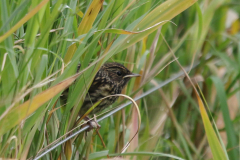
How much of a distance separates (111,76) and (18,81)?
1516mm

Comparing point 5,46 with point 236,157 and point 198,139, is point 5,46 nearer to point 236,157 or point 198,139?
point 236,157

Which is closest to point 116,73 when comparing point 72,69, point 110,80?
point 110,80

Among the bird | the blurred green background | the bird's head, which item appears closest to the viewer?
the blurred green background

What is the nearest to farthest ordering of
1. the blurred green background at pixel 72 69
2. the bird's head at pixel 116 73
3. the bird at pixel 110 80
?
the blurred green background at pixel 72 69
the bird at pixel 110 80
the bird's head at pixel 116 73

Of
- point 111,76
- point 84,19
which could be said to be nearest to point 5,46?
point 84,19

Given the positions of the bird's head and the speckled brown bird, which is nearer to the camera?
the speckled brown bird

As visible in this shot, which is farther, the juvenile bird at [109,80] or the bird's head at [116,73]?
the bird's head at [116,73]

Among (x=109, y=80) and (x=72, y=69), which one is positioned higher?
(x=72, y=69)

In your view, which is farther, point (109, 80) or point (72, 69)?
point (109, 80)

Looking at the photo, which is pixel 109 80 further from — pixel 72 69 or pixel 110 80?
pixel 72 69

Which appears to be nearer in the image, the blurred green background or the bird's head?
the blurred green background

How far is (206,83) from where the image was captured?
12.2ft

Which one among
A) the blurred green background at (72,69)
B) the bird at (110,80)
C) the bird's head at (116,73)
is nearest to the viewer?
the blurred green background at (72,69)

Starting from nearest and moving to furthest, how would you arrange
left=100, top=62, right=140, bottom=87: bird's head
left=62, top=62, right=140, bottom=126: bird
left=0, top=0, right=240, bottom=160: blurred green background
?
left=0, top=0, right=240, bottom=160: blurred green background → left=62, top=62, right=140, bottom=126: bird → left=100, top=62, right=140, bottom=87: bird's head
